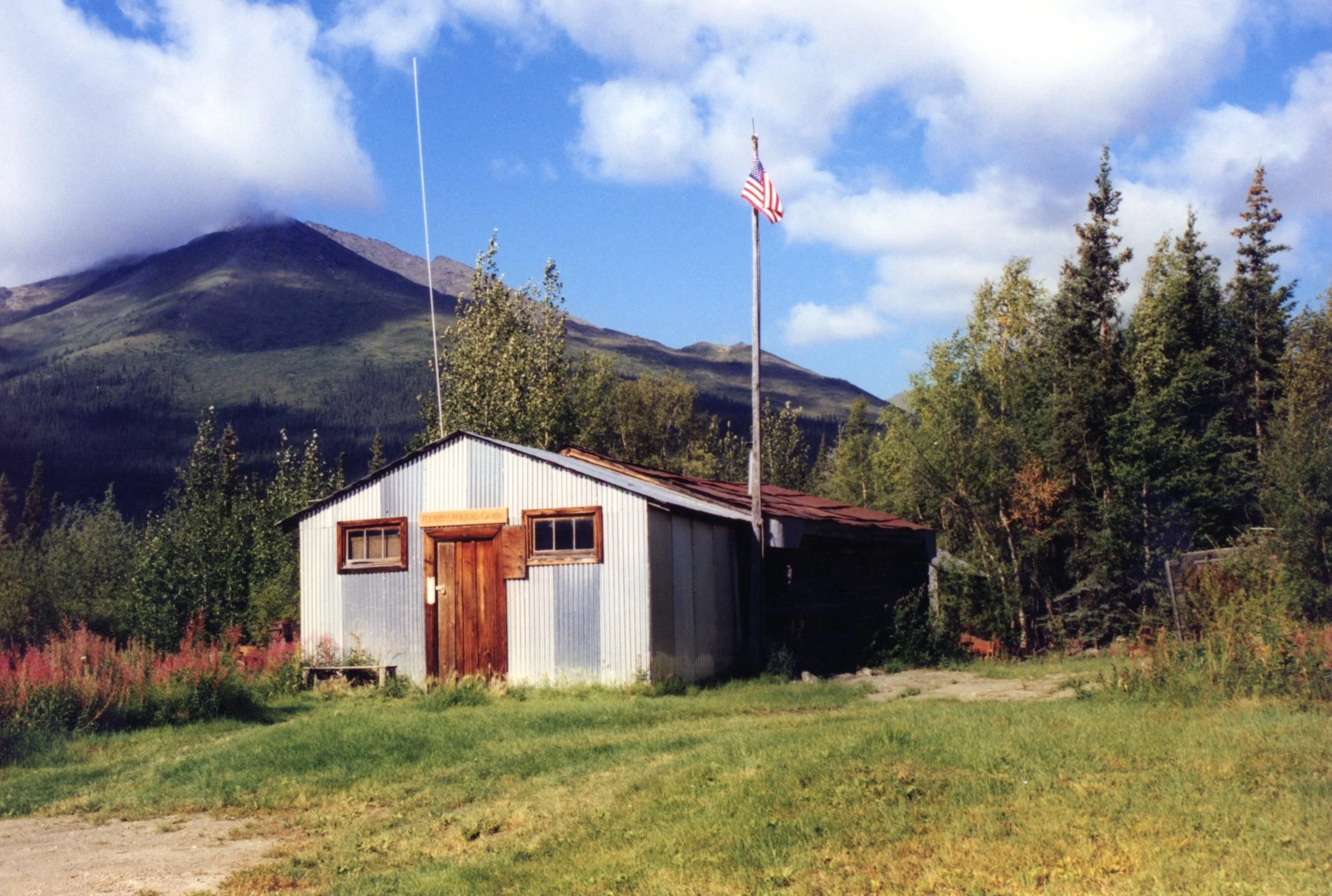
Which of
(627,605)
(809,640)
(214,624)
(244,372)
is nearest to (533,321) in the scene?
(214,624)

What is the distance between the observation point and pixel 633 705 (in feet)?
47.1

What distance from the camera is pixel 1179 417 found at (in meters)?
26.9

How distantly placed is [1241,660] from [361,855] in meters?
8.41

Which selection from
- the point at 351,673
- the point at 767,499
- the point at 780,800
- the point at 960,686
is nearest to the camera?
the point at 780,800

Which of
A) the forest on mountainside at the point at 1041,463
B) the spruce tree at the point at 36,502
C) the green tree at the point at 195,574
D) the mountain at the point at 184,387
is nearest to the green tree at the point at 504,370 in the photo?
the forest on mountainside at the point at 1041,463

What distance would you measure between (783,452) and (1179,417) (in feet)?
126

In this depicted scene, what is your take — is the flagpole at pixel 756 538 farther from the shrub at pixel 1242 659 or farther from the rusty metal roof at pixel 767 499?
the shrub at pixel 1242 659

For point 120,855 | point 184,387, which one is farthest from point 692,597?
point 184,387

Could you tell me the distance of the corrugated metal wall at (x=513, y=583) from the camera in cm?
1645

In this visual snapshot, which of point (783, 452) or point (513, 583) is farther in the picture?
point (783, 452)

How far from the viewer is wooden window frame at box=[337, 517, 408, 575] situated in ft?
59.5

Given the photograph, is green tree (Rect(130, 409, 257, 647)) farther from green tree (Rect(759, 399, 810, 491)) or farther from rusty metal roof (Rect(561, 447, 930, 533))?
green tree (Rect(759, 399, 810, 491))

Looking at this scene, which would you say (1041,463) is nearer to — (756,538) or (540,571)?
(756,538)

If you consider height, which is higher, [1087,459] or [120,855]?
[1087,459]
